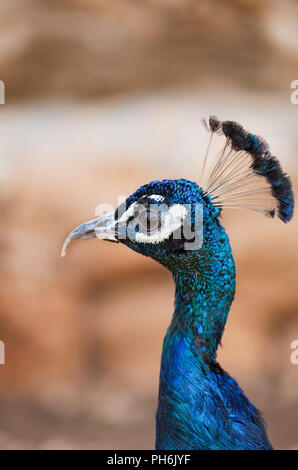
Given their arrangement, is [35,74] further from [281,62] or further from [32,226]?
[281,62]

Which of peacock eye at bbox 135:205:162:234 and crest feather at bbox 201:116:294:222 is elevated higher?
crest feather at bbox 201:116:294:222

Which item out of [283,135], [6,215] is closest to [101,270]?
[6,215]

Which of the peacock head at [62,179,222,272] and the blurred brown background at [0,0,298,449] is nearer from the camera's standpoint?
the peacock head at [62,179,222,272]

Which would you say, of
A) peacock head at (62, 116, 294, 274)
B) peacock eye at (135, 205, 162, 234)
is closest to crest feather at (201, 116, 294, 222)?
peacock head at (62, 116, 294, 274)

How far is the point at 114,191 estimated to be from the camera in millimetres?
2195

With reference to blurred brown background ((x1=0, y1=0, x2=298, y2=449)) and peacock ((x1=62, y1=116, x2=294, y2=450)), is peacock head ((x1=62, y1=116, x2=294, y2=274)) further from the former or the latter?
blurred brown background ((x1=0, y1=0, x2=298, y2=449))

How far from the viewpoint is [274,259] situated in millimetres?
2287

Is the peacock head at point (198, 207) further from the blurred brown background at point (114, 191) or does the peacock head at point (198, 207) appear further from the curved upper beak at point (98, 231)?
the blurred brown background at point (114, 191)

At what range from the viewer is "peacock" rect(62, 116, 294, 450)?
40.4 inches

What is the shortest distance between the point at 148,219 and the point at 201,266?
0.14 m

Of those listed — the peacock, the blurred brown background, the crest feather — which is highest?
the blurred brown background

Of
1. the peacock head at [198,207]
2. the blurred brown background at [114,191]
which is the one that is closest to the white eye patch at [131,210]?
the peacock head at [198,207]

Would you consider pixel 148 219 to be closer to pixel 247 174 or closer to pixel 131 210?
pixel 131 210

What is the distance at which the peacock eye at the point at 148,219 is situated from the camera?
1.05 metres
